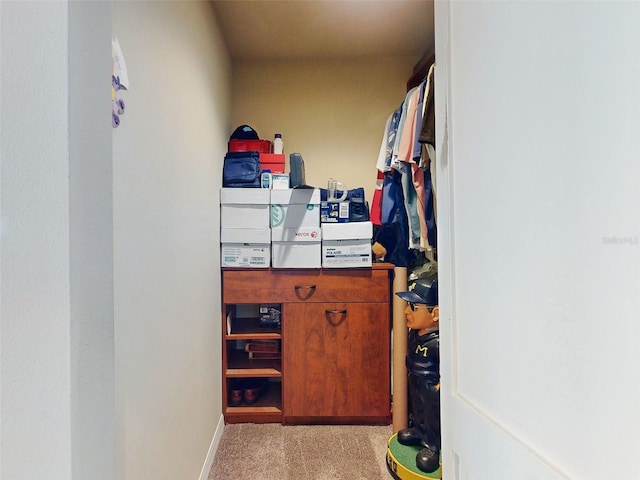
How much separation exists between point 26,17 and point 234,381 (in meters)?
1.98

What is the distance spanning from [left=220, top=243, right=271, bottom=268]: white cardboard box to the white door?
1335mm

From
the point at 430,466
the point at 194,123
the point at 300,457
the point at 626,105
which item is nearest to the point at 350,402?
the point at 300,457

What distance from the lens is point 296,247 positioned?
6.34 feet

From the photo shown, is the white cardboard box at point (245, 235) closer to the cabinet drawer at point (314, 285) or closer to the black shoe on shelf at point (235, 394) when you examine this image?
the cabinet drawer at point (314, 285)

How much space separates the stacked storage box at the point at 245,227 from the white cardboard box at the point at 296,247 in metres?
0.05

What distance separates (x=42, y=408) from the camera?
0.47 m

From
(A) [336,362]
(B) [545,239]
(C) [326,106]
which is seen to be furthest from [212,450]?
(C) [326,106]

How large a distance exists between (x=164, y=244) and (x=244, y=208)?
89 centimetres

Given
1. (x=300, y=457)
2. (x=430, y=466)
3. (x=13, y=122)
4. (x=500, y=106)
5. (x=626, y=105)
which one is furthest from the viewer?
(x=300, y=457)

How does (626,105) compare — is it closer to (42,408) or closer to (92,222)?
(92,222)

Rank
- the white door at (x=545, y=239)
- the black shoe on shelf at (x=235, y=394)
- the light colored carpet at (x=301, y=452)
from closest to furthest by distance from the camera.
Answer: the white door at (x=545, y=239) < the light colored carpet at (x=301, y=452) < the black shoe on shelf at (x=235, y=394)

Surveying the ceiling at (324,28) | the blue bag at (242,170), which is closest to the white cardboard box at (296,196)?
the blue bag at (242,170)

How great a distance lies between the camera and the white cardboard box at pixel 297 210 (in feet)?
6.34

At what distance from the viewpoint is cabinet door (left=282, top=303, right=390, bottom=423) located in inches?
75.6
